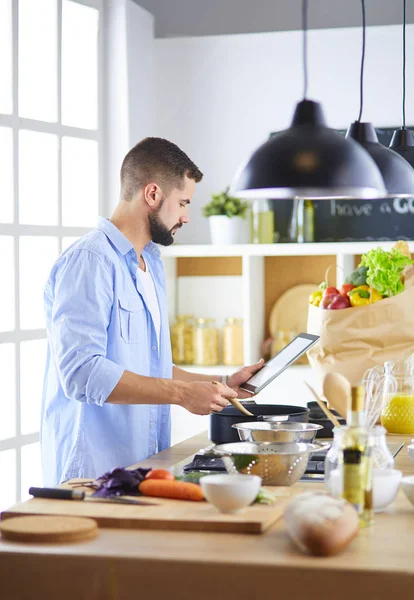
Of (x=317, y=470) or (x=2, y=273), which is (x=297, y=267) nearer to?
(x=2, y=273)

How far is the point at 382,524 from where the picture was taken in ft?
5.85

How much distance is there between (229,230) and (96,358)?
2.40 m

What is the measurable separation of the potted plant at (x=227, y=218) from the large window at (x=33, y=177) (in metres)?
0.67

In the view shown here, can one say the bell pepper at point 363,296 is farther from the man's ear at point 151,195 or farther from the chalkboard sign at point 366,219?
the chalkboard sign at point 366,219

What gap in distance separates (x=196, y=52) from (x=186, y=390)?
305 cm

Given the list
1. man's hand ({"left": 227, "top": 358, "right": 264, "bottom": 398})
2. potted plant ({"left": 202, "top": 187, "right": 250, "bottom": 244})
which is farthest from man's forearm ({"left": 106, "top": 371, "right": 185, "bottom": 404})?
potted plant ({"left": 202, "top": 187, "right": 250, "bottom": 244})

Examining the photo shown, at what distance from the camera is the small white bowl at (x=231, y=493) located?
68.6 inches

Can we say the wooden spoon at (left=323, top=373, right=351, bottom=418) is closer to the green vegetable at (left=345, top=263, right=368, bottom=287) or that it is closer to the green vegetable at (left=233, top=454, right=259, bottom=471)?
the green vegetable at (left=233, top=454, right=259, bottom=471)

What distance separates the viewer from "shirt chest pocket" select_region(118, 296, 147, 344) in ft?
9.07

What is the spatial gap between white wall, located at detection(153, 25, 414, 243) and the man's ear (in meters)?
2.11

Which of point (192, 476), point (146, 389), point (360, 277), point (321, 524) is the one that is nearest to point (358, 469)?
point (321, 524)

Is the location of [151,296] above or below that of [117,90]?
below

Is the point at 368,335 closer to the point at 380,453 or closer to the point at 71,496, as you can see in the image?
the point at 380,453

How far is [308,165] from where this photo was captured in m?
2.17
